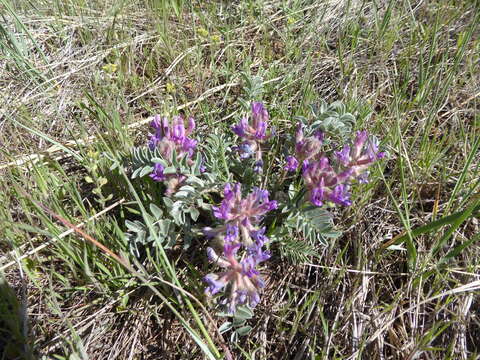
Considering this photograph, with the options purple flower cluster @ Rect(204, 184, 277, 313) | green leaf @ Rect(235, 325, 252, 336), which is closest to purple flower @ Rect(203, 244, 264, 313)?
purple flower cluster @ Rect(204, 184, 277, 313)

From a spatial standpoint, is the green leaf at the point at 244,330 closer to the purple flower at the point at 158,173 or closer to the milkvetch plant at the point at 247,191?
the milkvetch plant at the point at 247,191

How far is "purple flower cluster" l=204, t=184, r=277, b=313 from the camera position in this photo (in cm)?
174

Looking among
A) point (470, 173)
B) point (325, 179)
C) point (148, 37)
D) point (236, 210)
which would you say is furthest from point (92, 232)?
point (470, 173)

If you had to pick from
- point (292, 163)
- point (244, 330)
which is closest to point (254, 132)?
point (292, 163)

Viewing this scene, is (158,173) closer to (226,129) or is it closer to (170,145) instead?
(170,145)

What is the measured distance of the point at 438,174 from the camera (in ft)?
7.51

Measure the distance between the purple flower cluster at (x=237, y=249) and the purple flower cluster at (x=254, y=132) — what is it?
32 centimetres

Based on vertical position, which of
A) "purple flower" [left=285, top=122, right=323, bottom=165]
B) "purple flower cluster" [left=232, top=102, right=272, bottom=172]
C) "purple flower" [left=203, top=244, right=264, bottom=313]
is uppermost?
"purple flower cluster" [left=232, top=102, right=272, bottom=172]

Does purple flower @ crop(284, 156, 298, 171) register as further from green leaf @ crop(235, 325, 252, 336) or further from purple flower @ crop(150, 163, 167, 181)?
green leaf @ crop(235, 325, 252, 336)

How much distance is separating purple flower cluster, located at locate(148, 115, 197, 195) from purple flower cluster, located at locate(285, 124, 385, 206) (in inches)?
21.9

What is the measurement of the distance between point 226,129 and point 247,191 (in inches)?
23.6

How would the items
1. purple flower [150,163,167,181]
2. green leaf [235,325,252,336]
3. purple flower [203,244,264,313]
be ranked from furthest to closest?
purple flower [150,163,167,181] < green leaf [235,325,252,336] < purple flower [203,244,264,313]

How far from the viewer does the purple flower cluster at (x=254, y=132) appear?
6.80 feet

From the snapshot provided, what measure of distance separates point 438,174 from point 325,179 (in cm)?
86
